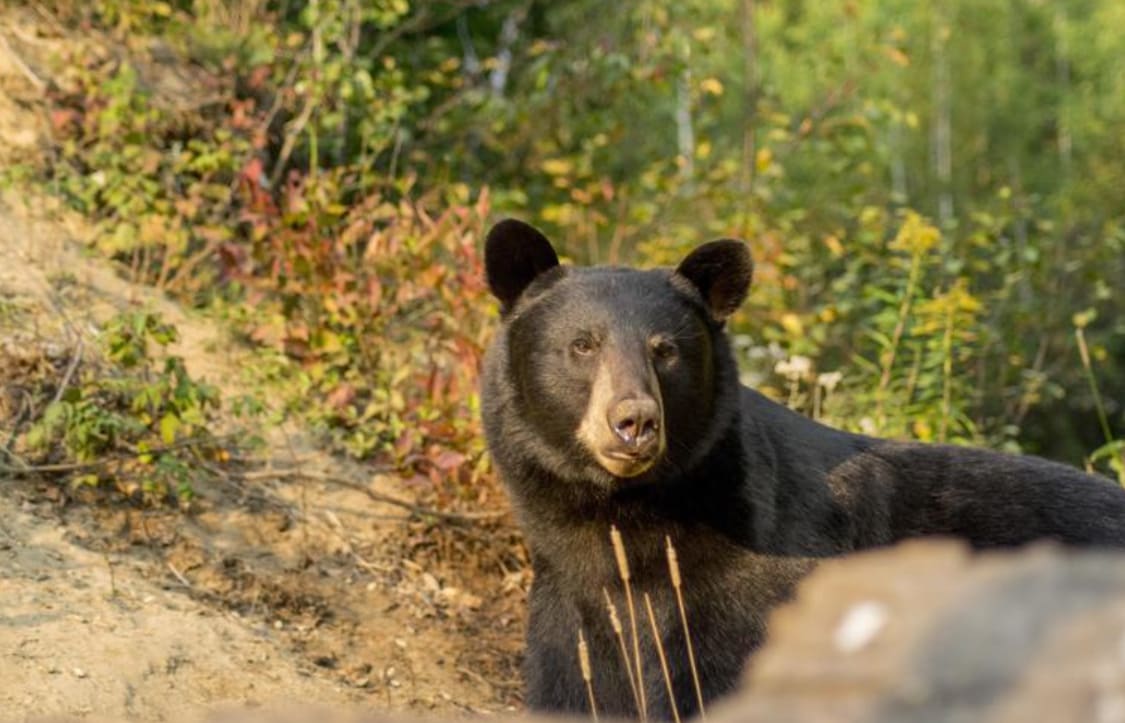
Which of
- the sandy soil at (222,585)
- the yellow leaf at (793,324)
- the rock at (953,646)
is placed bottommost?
the sandy soil at (222,585)

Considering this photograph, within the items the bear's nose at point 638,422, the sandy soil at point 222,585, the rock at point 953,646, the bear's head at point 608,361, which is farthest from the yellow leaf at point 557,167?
the rock at point 953,646

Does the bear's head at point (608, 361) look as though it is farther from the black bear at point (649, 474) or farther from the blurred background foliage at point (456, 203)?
the blurred background foliage at point (456, 203)

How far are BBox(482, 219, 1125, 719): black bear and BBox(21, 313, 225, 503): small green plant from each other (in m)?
1.72

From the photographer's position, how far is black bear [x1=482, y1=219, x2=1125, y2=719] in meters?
5.20

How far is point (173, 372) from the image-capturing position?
6859 millimetres

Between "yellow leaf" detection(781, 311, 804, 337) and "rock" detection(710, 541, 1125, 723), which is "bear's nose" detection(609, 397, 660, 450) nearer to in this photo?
"rock" detection(710, 541, 1125, 723)

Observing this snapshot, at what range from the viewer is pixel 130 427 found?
672 centimetres

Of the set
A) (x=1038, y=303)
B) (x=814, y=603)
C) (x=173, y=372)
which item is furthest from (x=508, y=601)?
(x=1038, y=303)

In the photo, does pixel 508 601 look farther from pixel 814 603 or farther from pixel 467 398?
pixel 814 603

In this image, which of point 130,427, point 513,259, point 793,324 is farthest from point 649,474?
point 793,324

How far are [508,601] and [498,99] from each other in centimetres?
463

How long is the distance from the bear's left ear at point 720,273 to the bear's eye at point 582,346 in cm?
51

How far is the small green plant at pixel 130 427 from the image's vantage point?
6.69 metres

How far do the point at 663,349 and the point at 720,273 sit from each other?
1.68ft
